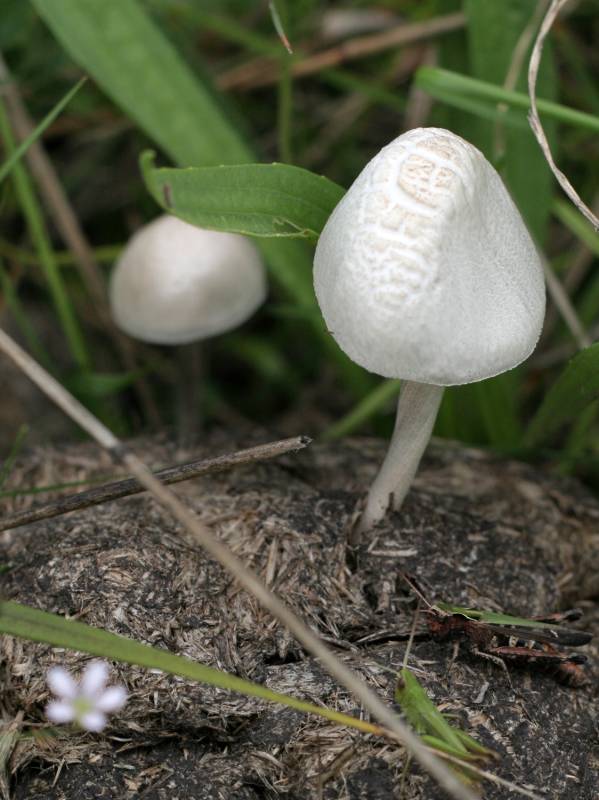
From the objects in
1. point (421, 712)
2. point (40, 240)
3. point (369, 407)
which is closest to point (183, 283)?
point (40, 240)

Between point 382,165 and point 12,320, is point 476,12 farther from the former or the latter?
point 12,320

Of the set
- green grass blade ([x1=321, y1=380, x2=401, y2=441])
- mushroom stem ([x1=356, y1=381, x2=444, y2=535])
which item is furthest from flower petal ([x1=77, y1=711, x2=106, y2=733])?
green grass blade ([x1=321, y1=380, x2=401, y2=441])

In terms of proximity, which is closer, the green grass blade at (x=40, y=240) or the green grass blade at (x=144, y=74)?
the green grass blade at (x=144, y=74)

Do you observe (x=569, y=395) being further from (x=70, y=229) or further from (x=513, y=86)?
(x=70, y=229)

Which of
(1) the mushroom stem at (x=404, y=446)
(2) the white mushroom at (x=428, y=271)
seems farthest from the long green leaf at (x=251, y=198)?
(1) the mushroom stem at (x=404, y=446)

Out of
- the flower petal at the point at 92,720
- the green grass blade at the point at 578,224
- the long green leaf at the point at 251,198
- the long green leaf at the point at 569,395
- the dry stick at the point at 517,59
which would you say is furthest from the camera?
the green grass blade at the point at 578,224

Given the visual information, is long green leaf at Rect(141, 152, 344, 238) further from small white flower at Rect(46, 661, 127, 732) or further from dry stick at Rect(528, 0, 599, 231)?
small white flower at Rect(46, 661, 127, 732)

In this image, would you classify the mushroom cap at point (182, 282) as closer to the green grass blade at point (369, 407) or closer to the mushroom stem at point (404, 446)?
the green grass blade at point (369, 407)
